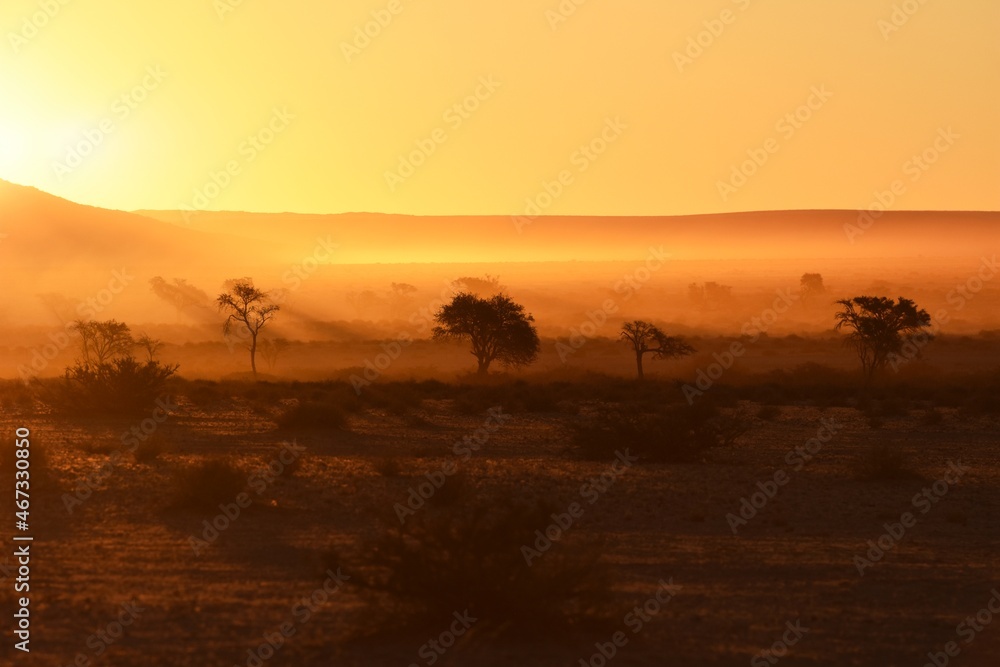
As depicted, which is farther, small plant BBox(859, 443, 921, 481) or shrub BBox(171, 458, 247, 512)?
small plant BBox(859, 443, 921, 481)

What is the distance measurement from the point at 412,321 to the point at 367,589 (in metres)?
106

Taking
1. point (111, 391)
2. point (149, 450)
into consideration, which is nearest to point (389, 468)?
point (149, 450)

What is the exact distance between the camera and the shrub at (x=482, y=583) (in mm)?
10367

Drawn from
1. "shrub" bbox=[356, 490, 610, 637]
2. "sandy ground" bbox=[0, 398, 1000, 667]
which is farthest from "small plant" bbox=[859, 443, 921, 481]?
"shrub" bbox=[356, 490, 610, 637]

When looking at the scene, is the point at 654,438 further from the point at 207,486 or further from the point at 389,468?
the point at 207,486

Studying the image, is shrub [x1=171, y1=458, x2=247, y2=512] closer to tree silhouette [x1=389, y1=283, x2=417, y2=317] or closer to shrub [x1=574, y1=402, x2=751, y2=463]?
shrub [x1=574, y1=402, x2=751, y2=463]

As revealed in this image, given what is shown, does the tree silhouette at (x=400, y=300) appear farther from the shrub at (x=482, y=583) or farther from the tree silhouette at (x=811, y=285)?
the shrub at (x=482, y=583)

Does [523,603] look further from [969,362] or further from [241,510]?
[969,362]

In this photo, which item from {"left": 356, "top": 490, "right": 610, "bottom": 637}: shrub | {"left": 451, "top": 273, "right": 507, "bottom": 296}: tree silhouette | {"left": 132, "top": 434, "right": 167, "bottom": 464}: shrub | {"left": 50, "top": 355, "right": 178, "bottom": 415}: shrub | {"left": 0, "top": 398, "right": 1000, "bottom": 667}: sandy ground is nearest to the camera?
{"left": 0, "top": 398, "right": 1000, "bottom": 667}: sandy ground

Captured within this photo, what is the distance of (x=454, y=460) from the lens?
22562 millimetres

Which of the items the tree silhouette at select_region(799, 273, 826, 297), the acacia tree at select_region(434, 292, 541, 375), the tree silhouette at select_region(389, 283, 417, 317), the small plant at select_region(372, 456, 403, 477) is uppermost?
the tree silhouette at select_region(799, 273, 826, 297)

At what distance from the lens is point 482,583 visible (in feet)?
34.4

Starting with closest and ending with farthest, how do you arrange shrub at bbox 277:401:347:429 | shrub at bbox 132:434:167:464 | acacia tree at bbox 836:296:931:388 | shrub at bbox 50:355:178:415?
shrub at bbox 132:434:167:464
shrub at bbox 277:401:347:429
shrub at bbox 50:355:178:415
acacia tree at bbox 836:296:931:388

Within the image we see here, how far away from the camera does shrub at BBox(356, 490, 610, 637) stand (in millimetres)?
10367
